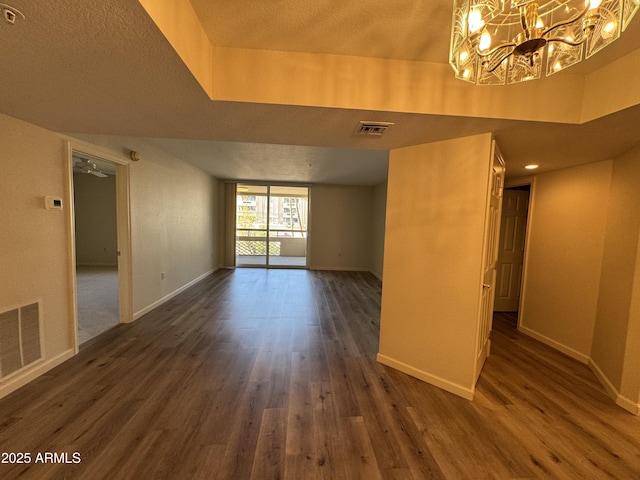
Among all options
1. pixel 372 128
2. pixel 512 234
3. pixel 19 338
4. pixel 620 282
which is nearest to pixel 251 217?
pixel 19 338

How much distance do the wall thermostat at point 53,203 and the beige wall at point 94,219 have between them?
5.40 m

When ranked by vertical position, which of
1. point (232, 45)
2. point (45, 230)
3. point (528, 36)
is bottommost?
point (45, 230)

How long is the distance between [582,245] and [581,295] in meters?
0.54

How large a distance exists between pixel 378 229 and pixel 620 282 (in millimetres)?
4612

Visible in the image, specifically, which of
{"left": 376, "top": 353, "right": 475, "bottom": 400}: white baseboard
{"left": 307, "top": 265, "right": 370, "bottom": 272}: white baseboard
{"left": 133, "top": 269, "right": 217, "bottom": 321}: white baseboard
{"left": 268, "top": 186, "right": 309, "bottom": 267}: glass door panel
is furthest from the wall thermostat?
{"left": 307, "top": 265, "right": 370, "bottom": 272}: white baseboard

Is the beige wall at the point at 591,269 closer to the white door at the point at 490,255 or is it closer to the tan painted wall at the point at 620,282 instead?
the tan painted wall at the point at 620,282

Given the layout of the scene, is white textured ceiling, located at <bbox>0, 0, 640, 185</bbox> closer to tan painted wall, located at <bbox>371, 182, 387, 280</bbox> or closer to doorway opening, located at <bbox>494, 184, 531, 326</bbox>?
doorway opening, located at <bbox>494, 184, 531, 326</bbox>

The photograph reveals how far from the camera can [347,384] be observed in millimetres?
2189

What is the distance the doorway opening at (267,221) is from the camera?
7285 millimetres

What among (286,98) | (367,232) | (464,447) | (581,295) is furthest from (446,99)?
(367,232)

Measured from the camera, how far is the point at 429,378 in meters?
2.24

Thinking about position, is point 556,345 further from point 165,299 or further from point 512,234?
point 165,299

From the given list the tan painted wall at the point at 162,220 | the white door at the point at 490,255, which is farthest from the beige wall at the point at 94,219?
the white door at the point at 490,255

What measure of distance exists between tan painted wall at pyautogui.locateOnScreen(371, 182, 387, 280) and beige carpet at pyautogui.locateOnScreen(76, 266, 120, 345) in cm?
518
